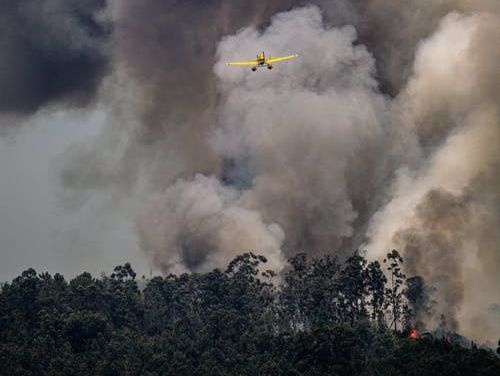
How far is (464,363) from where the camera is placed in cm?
19562

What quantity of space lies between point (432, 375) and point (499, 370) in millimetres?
12926

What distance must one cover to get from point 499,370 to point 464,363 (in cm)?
731

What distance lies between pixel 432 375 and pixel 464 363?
612 centimetres

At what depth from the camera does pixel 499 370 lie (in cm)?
18988

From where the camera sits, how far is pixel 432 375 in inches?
7820
